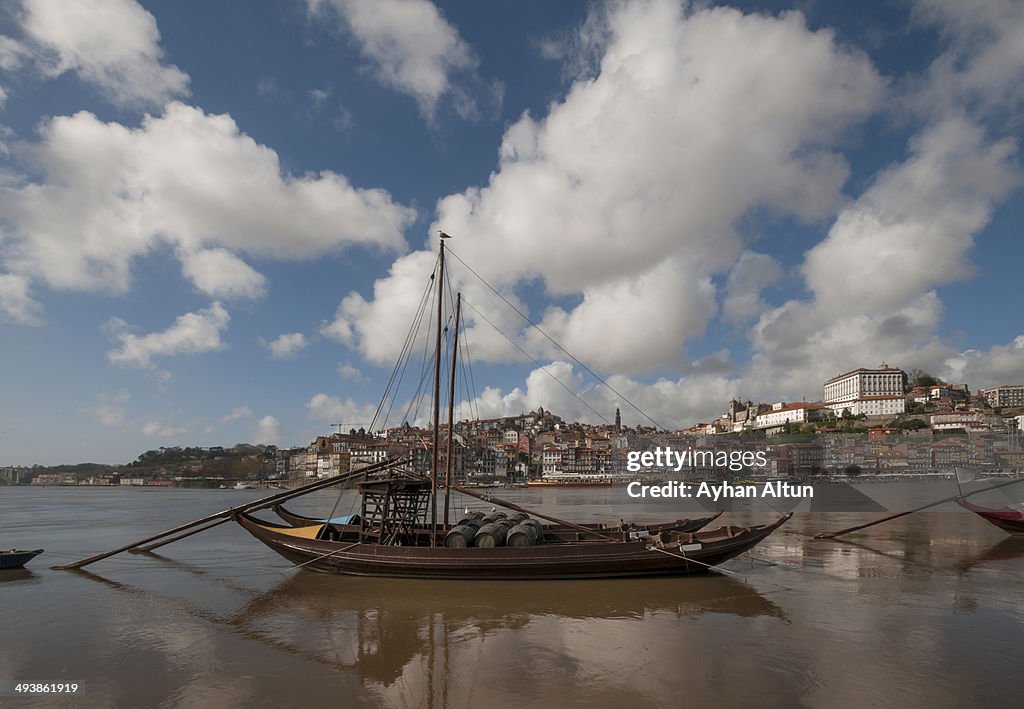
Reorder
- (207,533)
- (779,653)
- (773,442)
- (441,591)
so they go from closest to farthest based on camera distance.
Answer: (779,653), (441,591), (207,533), (773,442)

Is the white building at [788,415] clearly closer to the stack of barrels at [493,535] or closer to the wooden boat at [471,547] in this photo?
the wooden boat at [471,547]

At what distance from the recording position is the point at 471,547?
16750mm

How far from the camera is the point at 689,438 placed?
16950 centimetres

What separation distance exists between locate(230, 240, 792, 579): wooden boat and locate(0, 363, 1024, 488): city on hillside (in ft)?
256

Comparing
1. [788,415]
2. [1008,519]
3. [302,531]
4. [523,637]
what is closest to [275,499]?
[302,531]

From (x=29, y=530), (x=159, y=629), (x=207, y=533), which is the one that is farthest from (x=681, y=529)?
(x=29, y=530)

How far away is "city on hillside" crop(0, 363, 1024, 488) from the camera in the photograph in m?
118

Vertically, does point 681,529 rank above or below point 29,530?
above

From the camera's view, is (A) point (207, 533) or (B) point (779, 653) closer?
(B) point (779, 653)

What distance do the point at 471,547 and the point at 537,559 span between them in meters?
1.93

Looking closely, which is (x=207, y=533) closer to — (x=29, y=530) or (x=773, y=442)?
(x=29, y=530)

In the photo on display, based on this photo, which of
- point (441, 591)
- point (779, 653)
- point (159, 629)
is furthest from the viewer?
point (441, 591)

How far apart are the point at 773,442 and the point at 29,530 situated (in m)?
127

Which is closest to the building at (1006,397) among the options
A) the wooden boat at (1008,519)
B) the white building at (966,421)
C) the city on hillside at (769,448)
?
the city on hillside at (769,448)
